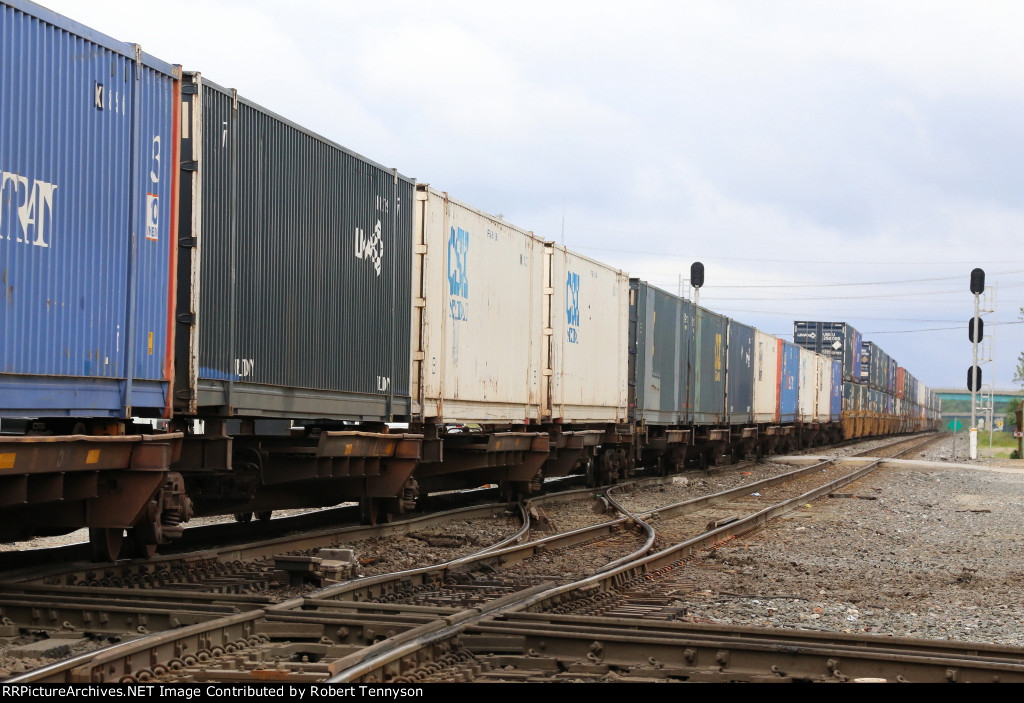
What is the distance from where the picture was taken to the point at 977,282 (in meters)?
41.0

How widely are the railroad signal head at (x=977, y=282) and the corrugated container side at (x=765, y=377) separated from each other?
34.6 feet

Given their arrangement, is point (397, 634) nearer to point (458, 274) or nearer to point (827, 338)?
point (458, 274)

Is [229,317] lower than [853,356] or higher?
lower

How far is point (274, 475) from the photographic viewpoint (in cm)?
1087

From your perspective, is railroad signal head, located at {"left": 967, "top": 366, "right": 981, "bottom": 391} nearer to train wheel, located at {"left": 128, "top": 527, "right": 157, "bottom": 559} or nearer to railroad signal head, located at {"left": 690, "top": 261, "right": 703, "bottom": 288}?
railroad signal head, located at {"left": 690, "top": 261, "right": 703, "bottom": 288}

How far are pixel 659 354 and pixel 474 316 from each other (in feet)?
30.1

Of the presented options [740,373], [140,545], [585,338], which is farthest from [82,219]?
[740,373]

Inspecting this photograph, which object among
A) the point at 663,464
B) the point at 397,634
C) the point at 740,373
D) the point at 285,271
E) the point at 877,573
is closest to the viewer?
the point at 397,634

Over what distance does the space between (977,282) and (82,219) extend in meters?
38.9

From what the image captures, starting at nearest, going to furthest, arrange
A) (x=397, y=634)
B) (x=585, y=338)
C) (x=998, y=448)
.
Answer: (x=397, y=634) → (x=585, y=338) → (x=998, y=448)

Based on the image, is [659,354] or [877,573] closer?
[877,573]

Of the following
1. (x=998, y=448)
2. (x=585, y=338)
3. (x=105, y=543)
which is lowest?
(x=998, y=448)

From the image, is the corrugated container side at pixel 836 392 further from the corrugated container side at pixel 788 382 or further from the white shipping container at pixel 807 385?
the corrugated container side at pixel 788 382
